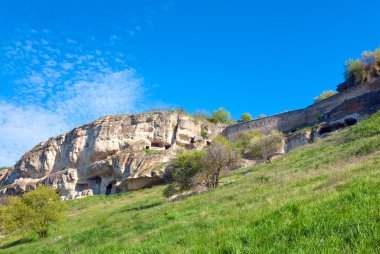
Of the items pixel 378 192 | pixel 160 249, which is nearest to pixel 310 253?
pixel 378 192

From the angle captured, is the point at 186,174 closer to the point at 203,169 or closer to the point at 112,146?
the point at 203,169

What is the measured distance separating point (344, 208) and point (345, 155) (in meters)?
11.1

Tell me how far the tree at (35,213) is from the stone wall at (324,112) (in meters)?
28.9

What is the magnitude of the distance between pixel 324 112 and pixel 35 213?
119 ft

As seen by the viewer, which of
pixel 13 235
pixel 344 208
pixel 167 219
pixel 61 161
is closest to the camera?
pixel 344 208

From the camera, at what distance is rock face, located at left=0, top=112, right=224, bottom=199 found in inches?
1962

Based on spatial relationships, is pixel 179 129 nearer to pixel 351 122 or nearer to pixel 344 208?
pixel 351 122

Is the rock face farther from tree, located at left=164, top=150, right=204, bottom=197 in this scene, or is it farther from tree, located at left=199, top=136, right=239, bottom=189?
tree, located at left=199, top=136, right=239, bottom=189

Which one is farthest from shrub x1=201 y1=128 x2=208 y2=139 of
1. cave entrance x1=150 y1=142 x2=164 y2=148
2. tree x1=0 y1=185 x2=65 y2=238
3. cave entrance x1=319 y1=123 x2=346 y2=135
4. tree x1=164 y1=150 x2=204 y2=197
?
tree x1=0 y1=185 x2=65 y2=238

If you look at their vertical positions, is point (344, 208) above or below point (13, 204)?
below

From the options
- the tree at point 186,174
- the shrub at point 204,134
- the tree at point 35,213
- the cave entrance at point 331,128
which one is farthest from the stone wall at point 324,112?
the tree at point 35,213

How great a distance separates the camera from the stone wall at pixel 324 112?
3509cm

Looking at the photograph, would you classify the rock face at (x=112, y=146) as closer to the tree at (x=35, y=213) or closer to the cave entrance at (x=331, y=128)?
the cave entrance at (x=331, y=128)

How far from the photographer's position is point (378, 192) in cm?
532
